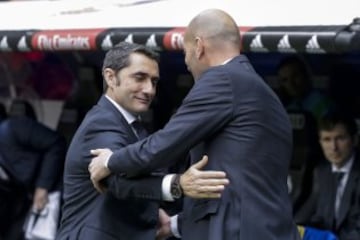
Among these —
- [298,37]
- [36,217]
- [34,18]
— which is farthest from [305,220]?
[34,18]

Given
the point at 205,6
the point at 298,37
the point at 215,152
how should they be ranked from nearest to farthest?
the point at 215,152
the point at 298,37
the point at 205,6

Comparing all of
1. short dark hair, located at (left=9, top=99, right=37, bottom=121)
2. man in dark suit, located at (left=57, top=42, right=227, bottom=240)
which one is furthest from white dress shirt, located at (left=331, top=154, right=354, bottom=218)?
short dark hair, located at (left=9, top=99, right=37, bottom=121)

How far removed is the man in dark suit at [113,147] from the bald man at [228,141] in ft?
0.95

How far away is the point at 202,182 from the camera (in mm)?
3674

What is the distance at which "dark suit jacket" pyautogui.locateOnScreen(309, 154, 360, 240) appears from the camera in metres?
5.78

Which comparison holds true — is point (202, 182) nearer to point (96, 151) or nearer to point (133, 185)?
point (133, 185)

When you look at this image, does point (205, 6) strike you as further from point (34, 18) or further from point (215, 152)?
point (215, 152)

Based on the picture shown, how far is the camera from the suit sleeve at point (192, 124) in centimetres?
364

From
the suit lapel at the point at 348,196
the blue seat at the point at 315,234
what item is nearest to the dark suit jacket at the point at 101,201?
the blue seat at the point at 315,234

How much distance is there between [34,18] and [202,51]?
398cm

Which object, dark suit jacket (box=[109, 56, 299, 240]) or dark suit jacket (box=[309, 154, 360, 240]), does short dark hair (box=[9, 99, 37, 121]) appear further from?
dark suit jacket (box=[109, 56, 299, 240])

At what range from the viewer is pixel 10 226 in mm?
7547

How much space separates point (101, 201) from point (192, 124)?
2.12 feet

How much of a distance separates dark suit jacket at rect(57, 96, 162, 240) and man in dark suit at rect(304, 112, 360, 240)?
1.95 meters
